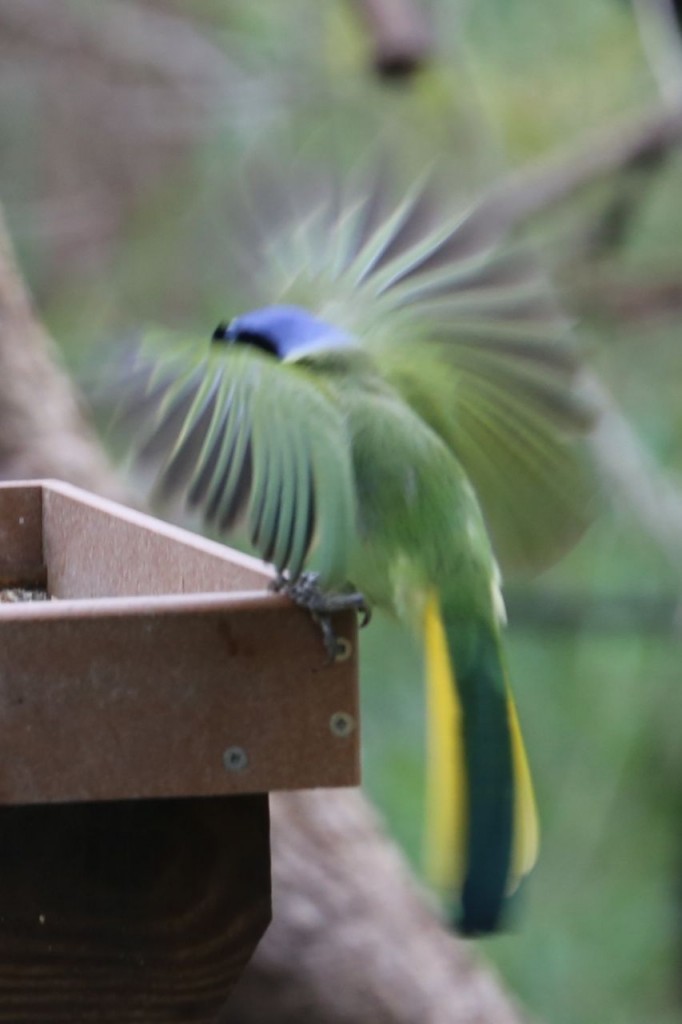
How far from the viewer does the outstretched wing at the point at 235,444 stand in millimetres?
1490

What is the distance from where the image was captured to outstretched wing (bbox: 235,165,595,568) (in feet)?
6.35

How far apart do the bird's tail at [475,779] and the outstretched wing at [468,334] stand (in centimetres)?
28

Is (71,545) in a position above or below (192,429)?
below

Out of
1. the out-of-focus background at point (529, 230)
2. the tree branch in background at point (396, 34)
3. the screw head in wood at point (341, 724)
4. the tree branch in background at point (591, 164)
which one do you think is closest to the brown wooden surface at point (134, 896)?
the screw head in wood at point (341, 724)

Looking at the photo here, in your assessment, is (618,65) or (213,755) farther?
(618,65)

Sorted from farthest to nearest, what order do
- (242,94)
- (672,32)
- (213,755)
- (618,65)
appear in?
(618,65)
(242,94)
(672,32)
(213,755)

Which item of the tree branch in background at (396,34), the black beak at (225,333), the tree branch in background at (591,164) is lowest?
the black beak at (225,333)

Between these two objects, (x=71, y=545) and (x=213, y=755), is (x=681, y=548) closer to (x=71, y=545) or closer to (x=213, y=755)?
(x=71, y=545)

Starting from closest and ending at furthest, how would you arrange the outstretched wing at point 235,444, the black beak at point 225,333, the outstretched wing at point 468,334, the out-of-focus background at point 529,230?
the outstretched wing at point 235,444, the black beak at point 225,333, the outstretched wing at point 468,334, the out-of-focus background at point 529,230

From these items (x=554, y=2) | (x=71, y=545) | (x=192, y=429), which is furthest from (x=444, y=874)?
(x=554, y=2)

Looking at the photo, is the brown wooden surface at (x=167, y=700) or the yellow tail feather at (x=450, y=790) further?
the yellow tail feather at (x=450, y=790)

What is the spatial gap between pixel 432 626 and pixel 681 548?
2721 millimetres

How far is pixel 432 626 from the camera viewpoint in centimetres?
175

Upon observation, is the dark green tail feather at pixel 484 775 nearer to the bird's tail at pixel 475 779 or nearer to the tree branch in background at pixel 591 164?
the bird's tail at pixel 475 779
